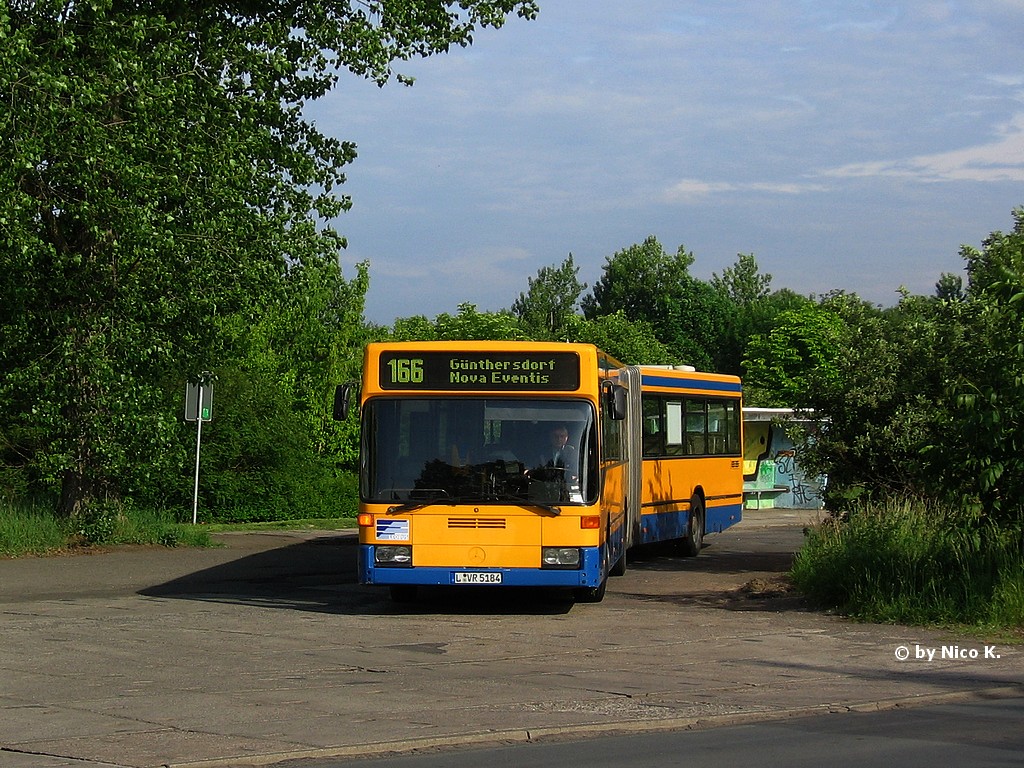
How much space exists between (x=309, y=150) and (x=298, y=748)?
19.1m

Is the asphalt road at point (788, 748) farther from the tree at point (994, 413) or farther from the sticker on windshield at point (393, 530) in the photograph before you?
the sticker on windshield at point (393, 530)

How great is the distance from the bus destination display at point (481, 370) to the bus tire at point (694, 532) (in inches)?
372

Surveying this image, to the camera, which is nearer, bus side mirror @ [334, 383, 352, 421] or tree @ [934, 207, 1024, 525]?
tree @ [934, 207, 1024, 525]

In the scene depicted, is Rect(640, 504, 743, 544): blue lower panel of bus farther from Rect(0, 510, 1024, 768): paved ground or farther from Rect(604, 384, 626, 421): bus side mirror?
Rect(604, 384, 626, 421): bus side mirror

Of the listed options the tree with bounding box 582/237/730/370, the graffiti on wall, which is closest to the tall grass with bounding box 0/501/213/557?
the graffiti on wall

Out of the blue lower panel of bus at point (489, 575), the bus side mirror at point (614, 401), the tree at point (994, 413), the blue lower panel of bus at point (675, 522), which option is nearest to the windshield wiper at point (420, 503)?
the blue lower panel of bus at point (489, 575)

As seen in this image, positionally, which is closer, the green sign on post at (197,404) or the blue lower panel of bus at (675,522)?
the blue lower panel of bus at (675,522)

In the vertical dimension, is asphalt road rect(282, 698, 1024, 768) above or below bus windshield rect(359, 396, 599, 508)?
below

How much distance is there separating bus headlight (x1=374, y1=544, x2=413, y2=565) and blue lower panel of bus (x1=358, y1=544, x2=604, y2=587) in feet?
0.25

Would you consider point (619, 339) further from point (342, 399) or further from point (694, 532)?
point (342, 399)

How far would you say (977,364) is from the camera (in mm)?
15172

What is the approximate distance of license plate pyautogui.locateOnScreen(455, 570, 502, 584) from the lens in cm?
1513

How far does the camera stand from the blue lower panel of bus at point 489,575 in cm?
1511

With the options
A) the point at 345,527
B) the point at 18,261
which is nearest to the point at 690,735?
the point at 18,261
